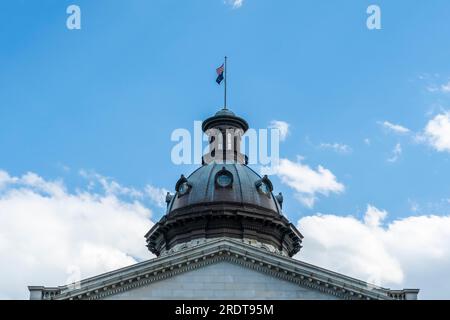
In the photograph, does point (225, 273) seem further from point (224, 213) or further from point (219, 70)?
point (219, 70)

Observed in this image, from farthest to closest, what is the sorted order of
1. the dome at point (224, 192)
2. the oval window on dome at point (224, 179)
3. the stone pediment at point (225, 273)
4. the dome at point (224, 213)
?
1. the oval window on dome at point (224, 179)
2. the dome at point (224, 192)
3. the dome at point (224, 213)
4. the stone pediment at point (225, 273)

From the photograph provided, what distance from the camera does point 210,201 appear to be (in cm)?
6506

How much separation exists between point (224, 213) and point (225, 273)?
61.7ft

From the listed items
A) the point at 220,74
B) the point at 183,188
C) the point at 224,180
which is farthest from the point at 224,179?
the point at 220,74

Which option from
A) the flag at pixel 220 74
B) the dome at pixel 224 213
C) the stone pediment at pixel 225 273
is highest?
the flag at pixel 220 74

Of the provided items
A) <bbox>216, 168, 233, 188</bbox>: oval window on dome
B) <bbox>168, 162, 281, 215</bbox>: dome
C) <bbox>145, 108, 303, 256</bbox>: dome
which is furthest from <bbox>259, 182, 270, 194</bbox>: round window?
<bbox>216, 168, 233, 188</bbox>: oval window on dome

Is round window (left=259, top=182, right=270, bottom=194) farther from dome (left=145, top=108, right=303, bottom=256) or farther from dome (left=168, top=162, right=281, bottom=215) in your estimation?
dome (left=168, top=162, right=281, bottom=215)

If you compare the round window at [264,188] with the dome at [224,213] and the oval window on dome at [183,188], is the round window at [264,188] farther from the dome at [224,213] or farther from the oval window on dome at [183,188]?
the oval window on dome at [183,188]

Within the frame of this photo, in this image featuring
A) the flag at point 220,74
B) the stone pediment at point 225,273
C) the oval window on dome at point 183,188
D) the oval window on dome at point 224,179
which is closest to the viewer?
the stone pediment at point 225,273

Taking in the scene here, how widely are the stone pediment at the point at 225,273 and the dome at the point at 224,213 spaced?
57.1 ft

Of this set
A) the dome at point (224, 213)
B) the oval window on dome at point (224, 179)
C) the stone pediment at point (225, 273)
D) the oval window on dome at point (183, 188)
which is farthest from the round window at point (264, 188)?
the stone pediment at point (225, 273)

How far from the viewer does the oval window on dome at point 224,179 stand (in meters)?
66.4

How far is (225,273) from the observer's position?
45.0 metres
